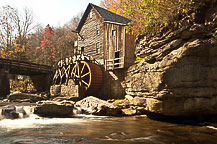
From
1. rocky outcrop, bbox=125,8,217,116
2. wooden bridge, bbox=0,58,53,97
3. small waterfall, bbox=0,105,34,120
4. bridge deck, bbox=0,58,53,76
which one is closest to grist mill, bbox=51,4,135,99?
bridge deck, bbox=0,58,53,76

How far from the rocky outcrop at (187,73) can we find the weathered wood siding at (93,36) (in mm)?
9392

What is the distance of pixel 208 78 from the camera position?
4922mm

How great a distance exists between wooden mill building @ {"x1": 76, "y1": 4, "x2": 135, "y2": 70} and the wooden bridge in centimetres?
537

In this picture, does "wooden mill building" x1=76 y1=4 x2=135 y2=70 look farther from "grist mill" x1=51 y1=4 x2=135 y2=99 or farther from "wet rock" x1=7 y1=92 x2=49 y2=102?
"wet rock" x1=7 y1=92 x2=49 y2=102

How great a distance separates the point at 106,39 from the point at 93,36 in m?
2.09

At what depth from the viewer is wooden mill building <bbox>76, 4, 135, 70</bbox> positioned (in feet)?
41.0

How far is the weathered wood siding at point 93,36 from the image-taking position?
48.4ft

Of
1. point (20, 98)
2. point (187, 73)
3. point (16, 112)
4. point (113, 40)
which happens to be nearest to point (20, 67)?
point (20, 98)

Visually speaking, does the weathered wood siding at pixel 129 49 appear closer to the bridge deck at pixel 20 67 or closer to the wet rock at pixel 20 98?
the wet rock at pixel 20 98

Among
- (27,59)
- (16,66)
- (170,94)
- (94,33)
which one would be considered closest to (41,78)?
(16,66)

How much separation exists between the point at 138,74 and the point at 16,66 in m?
14.6

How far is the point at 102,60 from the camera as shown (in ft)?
46.6

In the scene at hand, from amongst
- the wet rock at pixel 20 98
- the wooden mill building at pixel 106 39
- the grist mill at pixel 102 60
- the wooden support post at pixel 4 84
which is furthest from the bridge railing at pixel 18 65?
the wooden mill building at pixel 106 39

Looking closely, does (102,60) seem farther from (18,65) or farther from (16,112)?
(18,65)
